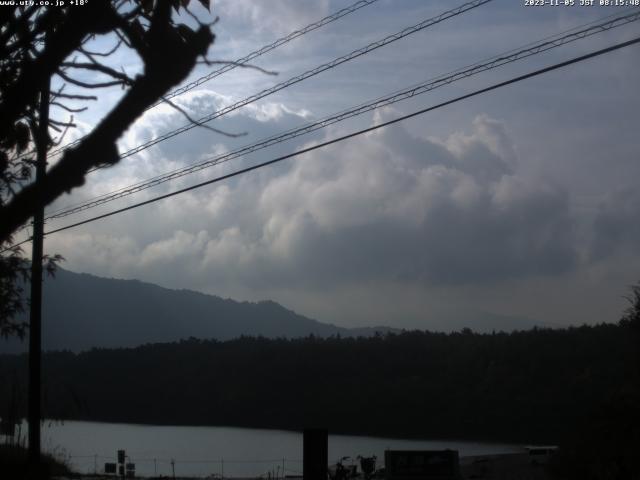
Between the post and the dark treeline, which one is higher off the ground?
the post

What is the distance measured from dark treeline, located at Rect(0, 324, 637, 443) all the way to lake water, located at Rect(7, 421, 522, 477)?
4.47 metres

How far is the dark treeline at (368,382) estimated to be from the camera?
83.2m

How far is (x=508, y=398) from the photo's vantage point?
86.6 m

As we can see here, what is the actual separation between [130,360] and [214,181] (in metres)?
98.3

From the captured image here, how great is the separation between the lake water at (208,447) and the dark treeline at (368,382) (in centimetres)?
447

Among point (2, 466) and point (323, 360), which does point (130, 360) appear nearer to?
point (323, 360)

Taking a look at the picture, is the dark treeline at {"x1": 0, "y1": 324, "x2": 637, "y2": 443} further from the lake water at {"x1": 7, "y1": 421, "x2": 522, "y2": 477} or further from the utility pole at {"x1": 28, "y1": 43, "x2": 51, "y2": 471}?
the utility pole at {"x1": 28, "y1": 43, "x2": 51, "y2": 471}

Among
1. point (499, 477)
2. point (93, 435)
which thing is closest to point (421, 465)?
point (499, 477)

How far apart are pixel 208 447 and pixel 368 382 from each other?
32.1 metres

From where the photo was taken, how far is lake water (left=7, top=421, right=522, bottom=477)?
53.0 metres

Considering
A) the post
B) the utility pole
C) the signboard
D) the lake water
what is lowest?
the lake water

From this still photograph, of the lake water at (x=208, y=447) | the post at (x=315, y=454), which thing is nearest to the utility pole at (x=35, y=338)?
the post at (x=315, y=454)

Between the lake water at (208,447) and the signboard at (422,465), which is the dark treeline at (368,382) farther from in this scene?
the signboard at (422,465)

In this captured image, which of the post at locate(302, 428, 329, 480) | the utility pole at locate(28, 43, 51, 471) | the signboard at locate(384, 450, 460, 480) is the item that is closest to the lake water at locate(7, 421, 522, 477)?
the signboard at locate(384, 450, 460, 480)
